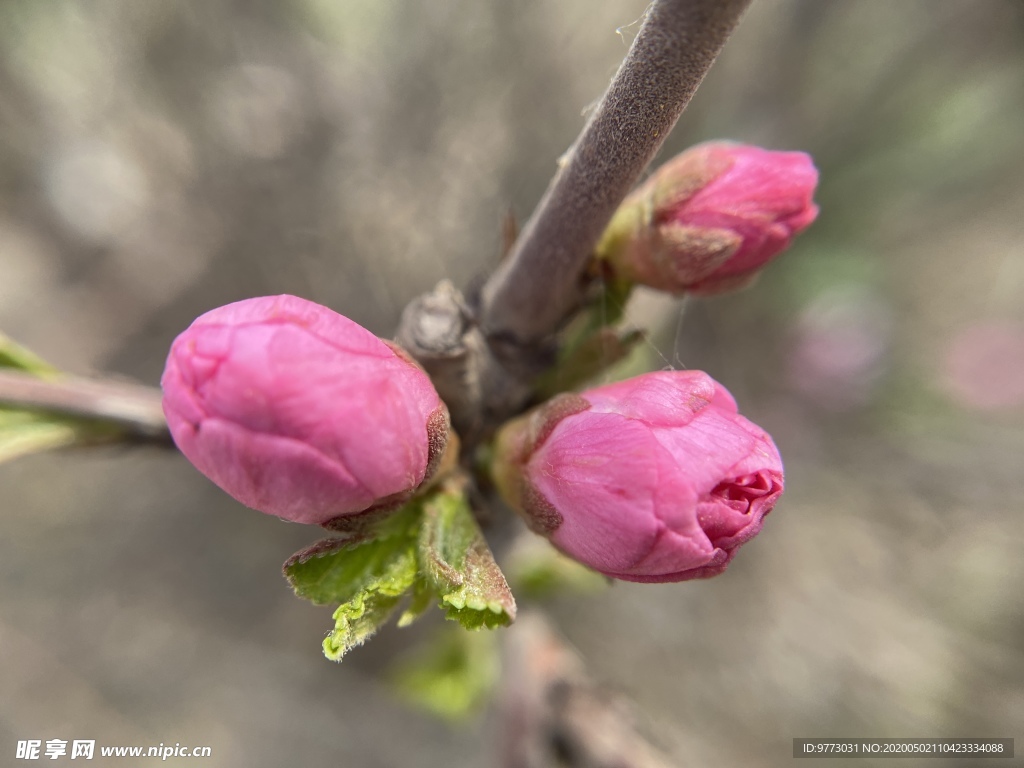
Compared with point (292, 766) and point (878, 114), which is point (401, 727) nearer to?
point (292, 766)

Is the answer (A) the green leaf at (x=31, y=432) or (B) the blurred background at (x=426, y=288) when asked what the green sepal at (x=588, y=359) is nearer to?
(A) the green leaf at (x=31, y=432)

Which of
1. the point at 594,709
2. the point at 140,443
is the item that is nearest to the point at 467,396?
the point at 140,443

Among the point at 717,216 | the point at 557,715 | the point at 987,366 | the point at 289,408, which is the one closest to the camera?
the point at 289,408

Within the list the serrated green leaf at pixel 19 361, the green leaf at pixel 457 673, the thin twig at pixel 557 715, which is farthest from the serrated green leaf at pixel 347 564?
the green leaf at pixel 457 673

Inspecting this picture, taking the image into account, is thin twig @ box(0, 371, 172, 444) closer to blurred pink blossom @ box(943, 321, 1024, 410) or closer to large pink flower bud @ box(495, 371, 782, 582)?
large pink flower bud @ box(495, 371, 782, 582)

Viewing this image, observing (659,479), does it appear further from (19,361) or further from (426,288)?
(426,288)

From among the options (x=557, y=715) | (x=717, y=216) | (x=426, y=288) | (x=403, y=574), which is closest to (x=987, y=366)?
(x=426, y=288)
